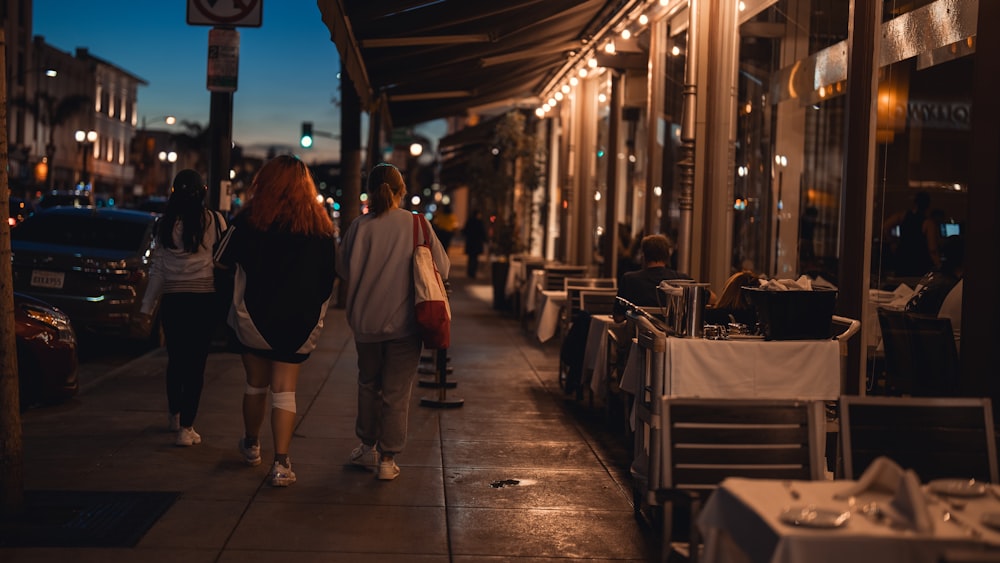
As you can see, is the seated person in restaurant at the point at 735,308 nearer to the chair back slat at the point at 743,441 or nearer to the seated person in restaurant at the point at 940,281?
the seated person in restaurant at the point at 940,281

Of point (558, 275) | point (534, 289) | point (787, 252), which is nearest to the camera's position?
point (787, 252)

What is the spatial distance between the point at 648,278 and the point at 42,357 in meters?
4.67

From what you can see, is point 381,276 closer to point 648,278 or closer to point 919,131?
point 648,278

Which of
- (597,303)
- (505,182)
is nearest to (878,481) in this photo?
(597,303)

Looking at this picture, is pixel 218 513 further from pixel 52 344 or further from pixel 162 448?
pixel 52 344

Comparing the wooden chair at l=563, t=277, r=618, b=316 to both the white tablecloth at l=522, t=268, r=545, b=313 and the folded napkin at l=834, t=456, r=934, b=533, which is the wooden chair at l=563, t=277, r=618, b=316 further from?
the folded napkin at l=834, t=456, r=934, b=533

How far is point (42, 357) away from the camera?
28.9ft

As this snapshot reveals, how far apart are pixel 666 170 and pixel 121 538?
9995 mm

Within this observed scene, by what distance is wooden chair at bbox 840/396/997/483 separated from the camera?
14.0ft

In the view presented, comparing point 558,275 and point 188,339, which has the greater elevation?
point 558,275

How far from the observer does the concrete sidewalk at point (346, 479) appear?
5.57 m

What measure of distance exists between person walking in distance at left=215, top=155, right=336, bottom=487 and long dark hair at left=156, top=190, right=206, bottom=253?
1179 mm

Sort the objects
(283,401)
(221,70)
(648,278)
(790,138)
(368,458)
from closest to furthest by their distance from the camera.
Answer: (283,401), (368,458), (648,278), (790,138), (221,70)

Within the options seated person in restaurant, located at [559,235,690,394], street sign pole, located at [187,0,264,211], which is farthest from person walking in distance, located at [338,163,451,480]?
street sign pole, located at [187,0,264,211]
